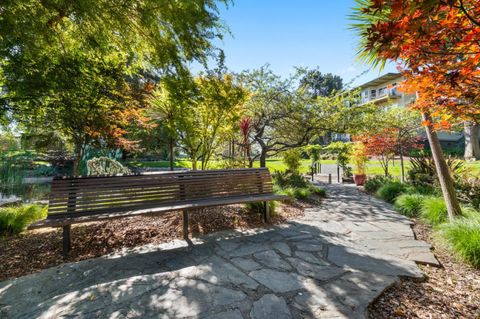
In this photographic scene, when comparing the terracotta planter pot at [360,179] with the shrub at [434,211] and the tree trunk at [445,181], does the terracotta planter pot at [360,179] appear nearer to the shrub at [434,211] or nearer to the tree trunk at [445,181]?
the shrub at [434,211]

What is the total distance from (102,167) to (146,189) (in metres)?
3.85

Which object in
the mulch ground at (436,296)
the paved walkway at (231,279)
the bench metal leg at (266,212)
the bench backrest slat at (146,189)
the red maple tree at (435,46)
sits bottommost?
the mulch ground at (436,296)

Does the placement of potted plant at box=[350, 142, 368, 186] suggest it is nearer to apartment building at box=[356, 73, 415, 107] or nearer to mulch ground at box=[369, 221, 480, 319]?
mulch ground at box=[369, 221, 480, 319]

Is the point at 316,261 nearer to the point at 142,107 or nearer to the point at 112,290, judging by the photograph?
the point at 112,290

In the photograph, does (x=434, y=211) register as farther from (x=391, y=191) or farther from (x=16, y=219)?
(x=16, y=219)

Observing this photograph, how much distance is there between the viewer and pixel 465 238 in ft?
9.31

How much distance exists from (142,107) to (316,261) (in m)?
5.47

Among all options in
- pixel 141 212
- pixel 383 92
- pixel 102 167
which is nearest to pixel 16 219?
pixel 141 212

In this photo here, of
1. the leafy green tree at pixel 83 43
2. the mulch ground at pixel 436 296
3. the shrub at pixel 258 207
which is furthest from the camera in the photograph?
the shrub at pixel 258 207

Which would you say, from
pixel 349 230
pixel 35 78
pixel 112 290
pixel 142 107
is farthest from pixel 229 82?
pixel 112 290

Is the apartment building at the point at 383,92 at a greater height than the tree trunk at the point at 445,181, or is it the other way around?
the apartment building at the point at 383,92

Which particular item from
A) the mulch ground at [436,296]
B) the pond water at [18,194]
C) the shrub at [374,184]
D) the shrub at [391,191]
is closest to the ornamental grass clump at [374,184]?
the shrub at [374,184]

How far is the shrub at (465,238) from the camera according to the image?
8.76ft

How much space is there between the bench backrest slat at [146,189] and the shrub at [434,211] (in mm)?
3165
